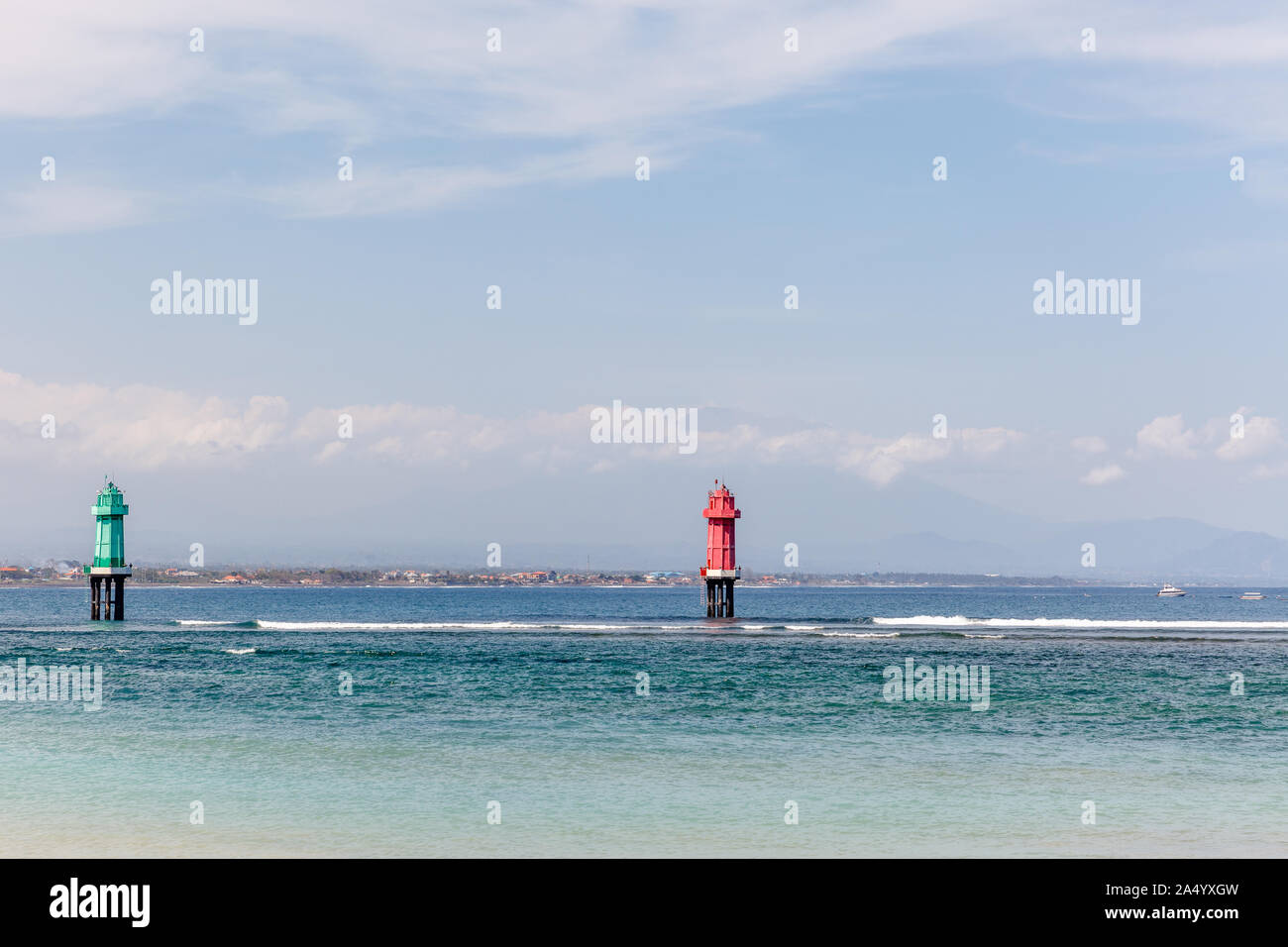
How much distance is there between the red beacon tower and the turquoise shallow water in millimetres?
28600

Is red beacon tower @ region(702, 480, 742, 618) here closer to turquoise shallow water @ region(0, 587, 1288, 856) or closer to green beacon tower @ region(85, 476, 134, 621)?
turquoise shallow water @ region(0, 587, 1288, 856)

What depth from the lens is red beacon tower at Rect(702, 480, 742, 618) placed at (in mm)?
75438

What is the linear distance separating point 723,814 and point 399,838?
16.4 ft

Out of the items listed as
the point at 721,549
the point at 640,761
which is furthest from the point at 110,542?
the point at 640,761

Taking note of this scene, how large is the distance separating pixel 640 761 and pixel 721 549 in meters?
55.3

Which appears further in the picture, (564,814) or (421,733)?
(421,733)

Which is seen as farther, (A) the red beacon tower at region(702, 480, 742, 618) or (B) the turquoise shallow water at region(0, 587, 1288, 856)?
(A) the red beacon tower at region(702, 480, 742, 618)

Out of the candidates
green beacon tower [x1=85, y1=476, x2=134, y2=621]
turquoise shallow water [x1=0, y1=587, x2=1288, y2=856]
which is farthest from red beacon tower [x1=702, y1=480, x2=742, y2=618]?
green beacon tower [x1=85, y1=476, x2=134, y2=621]

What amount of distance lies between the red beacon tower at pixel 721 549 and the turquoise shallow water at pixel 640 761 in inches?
1126
